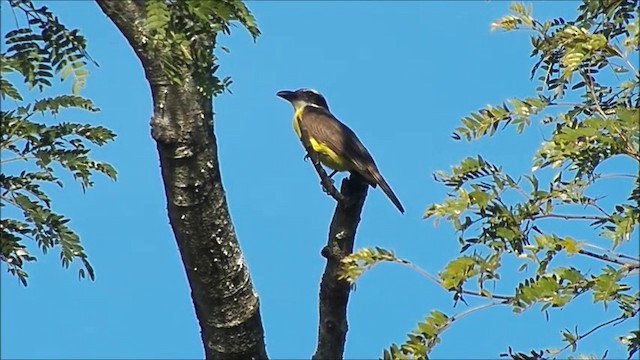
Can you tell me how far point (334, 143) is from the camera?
654cm

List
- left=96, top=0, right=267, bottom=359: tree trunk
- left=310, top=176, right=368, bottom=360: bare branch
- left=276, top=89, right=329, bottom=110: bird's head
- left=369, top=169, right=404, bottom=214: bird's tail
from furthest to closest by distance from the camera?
left=276, top=89, right=329, bottom=110: bird's head
left=369, top=169, right=404, bottom=214: bird's tail
left=310, top=176, right=368, bottom=360: bare branch
left=96, top=0, right=267, bottom=359: tree trunk

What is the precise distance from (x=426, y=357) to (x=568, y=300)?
1.32 ft

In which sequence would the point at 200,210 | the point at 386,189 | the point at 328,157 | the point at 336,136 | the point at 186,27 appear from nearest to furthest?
the point at 186,27 < the point at 200,210 < the point at 386,189 < the point at 328,157 < the point at 336,136

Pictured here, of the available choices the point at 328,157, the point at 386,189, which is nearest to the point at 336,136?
the point at 328,157

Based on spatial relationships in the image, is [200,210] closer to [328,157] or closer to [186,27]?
[186,27]

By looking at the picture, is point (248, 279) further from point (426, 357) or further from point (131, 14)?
point (131, 14)

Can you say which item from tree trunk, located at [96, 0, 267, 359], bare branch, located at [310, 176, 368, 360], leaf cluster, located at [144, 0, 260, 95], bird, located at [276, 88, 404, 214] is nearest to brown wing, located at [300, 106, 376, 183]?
bird, located at [276, 88, 404, 214]

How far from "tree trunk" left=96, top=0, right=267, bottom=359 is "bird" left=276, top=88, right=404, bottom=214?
195 cm

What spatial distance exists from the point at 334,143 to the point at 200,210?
10.9 ft

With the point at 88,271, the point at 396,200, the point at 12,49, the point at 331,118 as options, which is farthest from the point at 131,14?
the point at 331,118

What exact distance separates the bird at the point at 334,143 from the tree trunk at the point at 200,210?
195cm

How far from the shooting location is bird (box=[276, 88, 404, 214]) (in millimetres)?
5846

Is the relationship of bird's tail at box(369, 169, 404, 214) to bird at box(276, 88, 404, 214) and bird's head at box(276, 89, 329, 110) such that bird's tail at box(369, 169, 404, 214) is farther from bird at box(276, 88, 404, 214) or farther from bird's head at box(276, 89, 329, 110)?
bird's head at box(276, 89, 329, 110)

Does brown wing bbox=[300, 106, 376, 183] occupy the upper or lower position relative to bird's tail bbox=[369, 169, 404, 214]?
upper
